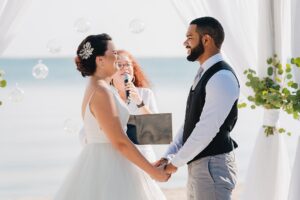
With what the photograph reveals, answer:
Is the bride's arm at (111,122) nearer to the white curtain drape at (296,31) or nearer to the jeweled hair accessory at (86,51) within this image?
the jeweled hair accessory at (86,51)

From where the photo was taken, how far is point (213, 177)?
106 inches

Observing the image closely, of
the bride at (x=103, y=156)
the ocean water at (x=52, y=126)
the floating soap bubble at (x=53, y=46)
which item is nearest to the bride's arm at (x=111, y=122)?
the bride at (x=103, y=156)

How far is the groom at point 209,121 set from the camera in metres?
2.66

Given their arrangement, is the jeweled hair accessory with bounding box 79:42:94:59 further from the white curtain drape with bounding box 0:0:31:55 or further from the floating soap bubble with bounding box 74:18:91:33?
the floating soap bubble with bounding box 74:18:91:33

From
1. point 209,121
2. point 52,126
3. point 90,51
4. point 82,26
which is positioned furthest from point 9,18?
point 52,126

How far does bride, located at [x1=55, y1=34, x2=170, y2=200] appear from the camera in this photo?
9.04 ft

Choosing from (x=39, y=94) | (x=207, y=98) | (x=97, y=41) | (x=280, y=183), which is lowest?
(x=39, y=94)

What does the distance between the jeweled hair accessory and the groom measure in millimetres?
424

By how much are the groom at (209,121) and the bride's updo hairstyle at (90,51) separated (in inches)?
14.8

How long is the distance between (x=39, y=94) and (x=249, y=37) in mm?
11573

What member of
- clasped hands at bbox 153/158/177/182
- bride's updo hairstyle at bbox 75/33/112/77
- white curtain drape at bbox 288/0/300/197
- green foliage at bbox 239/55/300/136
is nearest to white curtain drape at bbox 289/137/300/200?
white curtain drape at bbox 288/0/300/197

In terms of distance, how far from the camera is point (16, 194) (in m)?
5.96

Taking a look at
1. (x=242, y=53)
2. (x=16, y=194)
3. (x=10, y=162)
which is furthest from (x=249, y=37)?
(x=10, y=162)

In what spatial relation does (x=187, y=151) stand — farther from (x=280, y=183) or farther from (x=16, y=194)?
(x=16, y=194)
